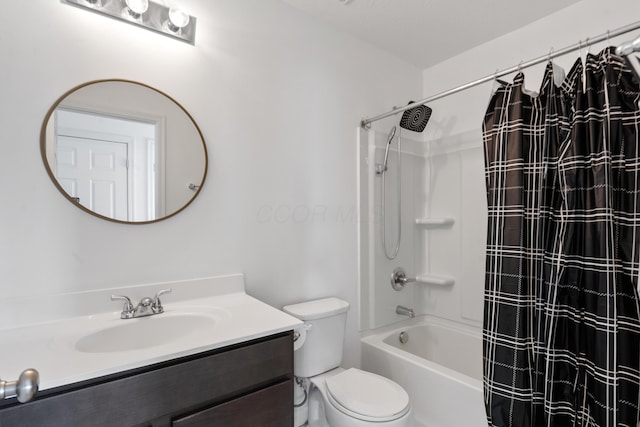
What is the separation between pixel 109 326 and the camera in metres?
1.18

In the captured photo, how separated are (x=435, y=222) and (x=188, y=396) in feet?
6.56

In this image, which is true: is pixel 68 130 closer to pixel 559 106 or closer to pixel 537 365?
pixel 559 106

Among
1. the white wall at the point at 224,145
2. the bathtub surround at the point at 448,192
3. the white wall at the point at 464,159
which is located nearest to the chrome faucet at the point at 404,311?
the bathtub surround at the point at 448,192

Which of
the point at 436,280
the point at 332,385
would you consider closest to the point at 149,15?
the point at 332,385

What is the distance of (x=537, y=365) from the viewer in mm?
1191

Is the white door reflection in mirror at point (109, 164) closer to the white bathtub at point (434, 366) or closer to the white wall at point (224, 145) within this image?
the white wall at point (224, 145)

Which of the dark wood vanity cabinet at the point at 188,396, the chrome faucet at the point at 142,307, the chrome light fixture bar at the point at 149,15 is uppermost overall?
the chrome light fixture bar at the point at 149,15

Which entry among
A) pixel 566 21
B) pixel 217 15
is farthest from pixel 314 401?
pixel 566 21

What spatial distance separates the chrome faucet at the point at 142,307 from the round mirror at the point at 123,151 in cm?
33

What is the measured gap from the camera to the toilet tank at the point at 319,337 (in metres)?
1.66

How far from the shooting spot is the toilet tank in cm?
166

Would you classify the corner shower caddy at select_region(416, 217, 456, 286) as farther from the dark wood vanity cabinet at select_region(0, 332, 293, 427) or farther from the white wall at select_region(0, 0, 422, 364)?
the dark wood vanity cabinet at select_region(0, 332, 293, 427)

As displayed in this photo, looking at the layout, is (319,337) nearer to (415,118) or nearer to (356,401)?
→ (356,401)

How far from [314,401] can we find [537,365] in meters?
1.12
